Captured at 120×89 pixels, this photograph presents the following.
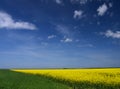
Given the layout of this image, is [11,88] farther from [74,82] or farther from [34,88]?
[74,82]

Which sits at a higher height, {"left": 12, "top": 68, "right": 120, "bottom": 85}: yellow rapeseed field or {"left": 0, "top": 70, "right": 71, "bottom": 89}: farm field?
{"left": 12, "top": 68, "right": 120, "bottom": 85}: yellow rapeseed field

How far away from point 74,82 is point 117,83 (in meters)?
5.45

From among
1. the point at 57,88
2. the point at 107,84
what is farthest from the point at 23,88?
the point at 107,84

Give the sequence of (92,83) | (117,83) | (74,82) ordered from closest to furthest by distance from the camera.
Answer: (117,83), (92,83), (74,82)

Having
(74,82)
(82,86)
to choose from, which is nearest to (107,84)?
(82,86)

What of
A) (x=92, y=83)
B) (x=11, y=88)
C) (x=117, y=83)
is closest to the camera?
(x=11, y=88)

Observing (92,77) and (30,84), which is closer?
(30,84)

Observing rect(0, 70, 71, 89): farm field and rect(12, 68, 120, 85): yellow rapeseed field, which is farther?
rect(12, 68, 120, 85): yellow rapeseed field

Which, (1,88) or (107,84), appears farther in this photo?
(107,84)

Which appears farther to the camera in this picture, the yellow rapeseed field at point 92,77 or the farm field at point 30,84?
the yellow rapeseed field at point 92,77

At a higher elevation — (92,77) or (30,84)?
(92,77)

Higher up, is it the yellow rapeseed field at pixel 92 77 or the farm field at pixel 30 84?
the yellow rapeseed field at pixel 92 77

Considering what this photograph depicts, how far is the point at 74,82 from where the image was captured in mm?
25062

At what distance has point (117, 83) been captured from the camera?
21.5m
